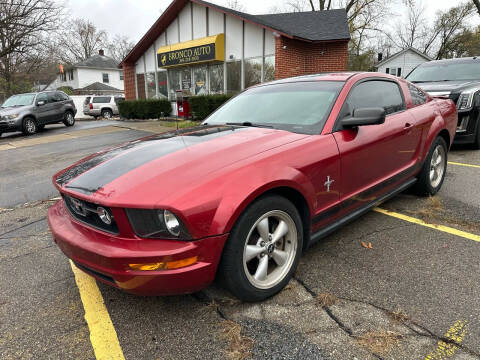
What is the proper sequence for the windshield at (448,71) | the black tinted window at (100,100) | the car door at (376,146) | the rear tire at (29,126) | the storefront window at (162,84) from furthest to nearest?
1. the black tinted window at (100,100)
2. the storefront window at (162,84)
3. the rear tire at (29,126)
4. the windshield at (448,71)
5. the car door at (376,146)

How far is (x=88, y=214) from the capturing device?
2.18 meters

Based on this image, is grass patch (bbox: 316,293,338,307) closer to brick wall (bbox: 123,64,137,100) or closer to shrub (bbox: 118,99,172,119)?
shrub (bbox: 118,99,172,119)

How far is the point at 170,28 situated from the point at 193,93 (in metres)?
3.80

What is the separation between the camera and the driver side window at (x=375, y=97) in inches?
120

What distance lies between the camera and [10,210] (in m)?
4.70

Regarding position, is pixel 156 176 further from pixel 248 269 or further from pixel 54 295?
pixel 54 295

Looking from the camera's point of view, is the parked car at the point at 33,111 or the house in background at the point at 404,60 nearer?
the parked car at the point at 33,111

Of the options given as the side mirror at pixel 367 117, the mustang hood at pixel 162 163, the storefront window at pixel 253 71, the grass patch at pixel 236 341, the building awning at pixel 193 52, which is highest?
the building awning at pixel 193 52

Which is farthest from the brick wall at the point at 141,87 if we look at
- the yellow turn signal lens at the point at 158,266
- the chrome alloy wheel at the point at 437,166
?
the yellow turn signal lens at the point at 158,266

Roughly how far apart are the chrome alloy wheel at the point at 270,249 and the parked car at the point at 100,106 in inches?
891

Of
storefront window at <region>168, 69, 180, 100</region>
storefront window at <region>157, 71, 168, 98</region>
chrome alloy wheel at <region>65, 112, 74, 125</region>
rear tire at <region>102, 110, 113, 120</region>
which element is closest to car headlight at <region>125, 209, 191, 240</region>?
chrome alloy wheel at <region>65, 112, 74, 125</region>

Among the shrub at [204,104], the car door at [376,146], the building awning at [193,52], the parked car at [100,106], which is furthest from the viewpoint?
the parked car at [100,106]

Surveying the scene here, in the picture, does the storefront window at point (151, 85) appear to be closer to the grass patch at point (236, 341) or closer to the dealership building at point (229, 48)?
the dealership building at point (229, 48)

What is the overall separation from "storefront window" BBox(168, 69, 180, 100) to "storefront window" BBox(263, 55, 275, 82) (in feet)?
19.3
